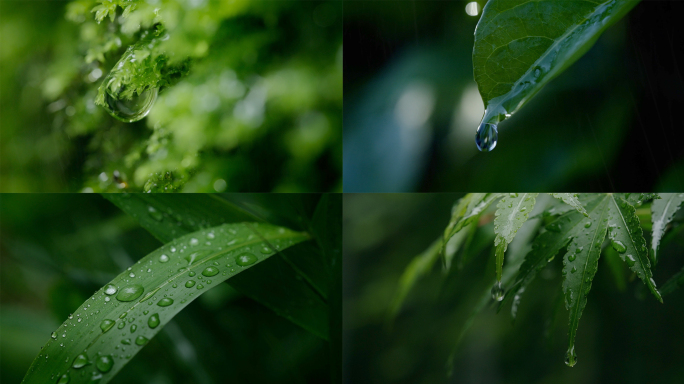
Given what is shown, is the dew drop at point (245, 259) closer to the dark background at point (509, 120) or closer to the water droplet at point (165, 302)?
the water droplet at point (165, 302)

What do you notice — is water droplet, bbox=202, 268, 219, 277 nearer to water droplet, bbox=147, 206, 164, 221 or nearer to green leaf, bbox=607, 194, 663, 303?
water droplet, bbox=147, 206, 164, 221

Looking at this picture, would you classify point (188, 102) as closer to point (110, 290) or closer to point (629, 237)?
point (110, 290)

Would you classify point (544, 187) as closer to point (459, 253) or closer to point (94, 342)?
point (459, 253)

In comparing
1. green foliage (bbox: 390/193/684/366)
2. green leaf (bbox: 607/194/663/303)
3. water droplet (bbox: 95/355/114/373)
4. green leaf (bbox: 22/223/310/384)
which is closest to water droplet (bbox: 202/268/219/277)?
green leaf (bbox: 22/223/310/384)

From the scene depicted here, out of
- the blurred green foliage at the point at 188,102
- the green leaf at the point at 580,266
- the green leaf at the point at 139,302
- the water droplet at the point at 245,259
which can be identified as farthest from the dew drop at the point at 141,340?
the green leaf at the point at 580,266

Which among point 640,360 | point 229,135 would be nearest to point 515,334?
point 640,360
